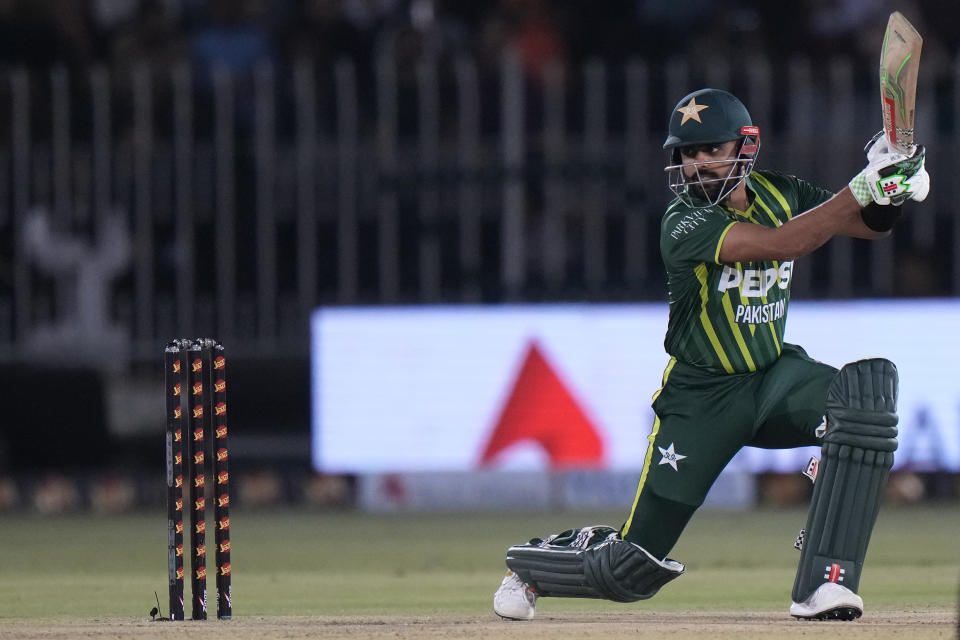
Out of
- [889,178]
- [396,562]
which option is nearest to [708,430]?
[889,178]

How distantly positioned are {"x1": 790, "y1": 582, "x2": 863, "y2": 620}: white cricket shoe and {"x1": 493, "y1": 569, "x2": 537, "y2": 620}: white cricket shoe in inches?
40.6

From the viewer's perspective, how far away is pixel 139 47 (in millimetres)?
14211

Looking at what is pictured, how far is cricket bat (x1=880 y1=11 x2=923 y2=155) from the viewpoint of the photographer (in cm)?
583

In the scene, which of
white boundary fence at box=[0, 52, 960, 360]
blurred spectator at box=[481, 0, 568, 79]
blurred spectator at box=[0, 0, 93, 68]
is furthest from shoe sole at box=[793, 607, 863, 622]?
blurred spectator at box=[0, 0, 93, 68]

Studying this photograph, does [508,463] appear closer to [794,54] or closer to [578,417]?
[578,417]

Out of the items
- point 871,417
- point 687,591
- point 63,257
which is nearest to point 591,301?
point 63,257

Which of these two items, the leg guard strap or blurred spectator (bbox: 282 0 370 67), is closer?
the leg guard strap

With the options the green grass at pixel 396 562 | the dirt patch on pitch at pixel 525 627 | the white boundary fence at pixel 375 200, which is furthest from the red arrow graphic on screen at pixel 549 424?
the dirt patch on pitch at pixel 525 627

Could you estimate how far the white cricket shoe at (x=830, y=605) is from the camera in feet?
19.3

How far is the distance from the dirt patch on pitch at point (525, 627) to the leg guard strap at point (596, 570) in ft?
0.36

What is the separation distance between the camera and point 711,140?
6250 mm

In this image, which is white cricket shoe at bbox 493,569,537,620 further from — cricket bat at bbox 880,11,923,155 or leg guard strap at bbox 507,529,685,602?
cricket bat at bbox 880,11,923,155

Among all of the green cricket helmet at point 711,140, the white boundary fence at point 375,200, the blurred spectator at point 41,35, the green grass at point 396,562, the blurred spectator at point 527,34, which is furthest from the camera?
the blurred spectator at point 41,35

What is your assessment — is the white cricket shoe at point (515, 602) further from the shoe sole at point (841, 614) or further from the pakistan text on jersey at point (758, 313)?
the pakistan text on jersey at point (758, 313)
